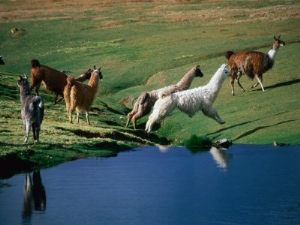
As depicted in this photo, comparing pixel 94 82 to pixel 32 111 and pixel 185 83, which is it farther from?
pixel 32 111

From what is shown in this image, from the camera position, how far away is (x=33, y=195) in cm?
1864

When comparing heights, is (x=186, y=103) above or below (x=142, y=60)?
below

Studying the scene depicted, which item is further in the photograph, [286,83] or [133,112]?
[286,83]

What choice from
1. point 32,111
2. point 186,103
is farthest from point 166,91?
point 32,111

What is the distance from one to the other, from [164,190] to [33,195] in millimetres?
3416

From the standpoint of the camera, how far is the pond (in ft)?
54.1

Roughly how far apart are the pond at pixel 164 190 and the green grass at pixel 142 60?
5.11 ft

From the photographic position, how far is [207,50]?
5038 cm

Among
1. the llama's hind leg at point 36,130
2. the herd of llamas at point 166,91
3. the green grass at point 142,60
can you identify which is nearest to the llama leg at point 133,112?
the herd of llamas at point 166,91

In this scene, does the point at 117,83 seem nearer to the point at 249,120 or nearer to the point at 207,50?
the point at 207,50

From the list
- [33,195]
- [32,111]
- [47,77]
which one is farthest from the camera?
[47,77]

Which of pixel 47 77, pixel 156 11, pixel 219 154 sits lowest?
pixel 219 154

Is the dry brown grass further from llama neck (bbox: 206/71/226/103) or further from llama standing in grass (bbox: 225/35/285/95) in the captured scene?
llama neck (bbox: 206/71/226/103)

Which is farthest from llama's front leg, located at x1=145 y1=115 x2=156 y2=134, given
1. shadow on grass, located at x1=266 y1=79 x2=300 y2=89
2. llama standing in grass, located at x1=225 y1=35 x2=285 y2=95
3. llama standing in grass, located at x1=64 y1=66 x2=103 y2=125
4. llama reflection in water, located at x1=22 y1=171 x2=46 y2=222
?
llama reflection in water, located at x1=22 y1=171 x2=46 y2=222
